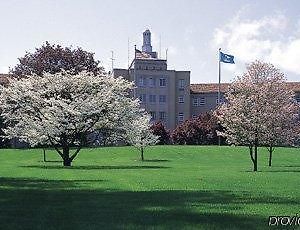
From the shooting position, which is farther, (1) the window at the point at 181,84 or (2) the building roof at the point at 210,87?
(2) the building roof at the point at 210,87

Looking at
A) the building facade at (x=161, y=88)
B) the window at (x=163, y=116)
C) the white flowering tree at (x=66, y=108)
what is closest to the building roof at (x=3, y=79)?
the building facade at (x=161, y=88)

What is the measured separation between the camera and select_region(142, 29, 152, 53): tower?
12862 centimetres

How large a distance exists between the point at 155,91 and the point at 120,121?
57.5 metres

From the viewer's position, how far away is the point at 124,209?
43.3 ft

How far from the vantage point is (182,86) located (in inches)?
4048

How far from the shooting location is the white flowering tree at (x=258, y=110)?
39.2 m

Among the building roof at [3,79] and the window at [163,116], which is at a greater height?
the building roof at [3,79]

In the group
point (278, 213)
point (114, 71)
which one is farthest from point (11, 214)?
point (114, 71)

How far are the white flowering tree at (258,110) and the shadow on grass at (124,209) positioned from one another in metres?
21.2

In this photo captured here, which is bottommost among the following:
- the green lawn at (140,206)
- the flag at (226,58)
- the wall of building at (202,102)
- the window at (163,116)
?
the green lawn at (140,206)

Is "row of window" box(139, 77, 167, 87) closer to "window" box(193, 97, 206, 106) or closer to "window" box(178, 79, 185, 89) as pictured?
"window" box(178, 79, 185, 89)

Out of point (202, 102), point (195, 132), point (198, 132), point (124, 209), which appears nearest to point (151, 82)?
point (202, 102)

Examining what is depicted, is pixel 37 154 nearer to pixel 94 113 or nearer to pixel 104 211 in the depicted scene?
pixel 94 113

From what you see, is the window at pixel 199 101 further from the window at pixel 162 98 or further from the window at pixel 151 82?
the window at pixel 151 82
